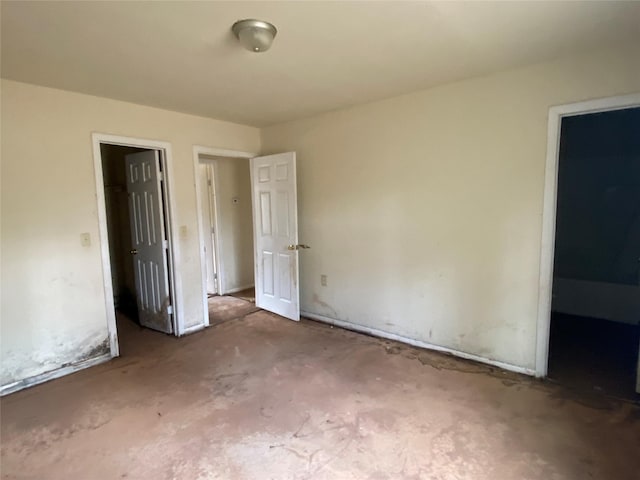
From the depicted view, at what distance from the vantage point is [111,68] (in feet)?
7.77

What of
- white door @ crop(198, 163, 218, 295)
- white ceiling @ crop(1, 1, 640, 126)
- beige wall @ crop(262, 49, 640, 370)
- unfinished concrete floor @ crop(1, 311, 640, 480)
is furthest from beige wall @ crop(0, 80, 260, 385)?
beige wall @ crop(262, 49, 640, 370)

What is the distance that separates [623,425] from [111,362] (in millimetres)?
3805

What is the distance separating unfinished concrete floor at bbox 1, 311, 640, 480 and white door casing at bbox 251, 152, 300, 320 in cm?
107

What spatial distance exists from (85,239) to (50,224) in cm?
27

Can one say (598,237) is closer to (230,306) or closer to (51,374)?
(230,306)

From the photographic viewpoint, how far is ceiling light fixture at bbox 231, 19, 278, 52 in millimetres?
1801

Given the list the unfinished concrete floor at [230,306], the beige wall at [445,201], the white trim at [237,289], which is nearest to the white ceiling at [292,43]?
the beige wall at [445,201]

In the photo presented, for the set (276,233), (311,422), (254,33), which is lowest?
A: (311,422)

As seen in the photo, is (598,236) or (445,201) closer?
(445,201)

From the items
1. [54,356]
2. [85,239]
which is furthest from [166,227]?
[54,356]

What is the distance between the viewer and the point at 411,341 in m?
3.36

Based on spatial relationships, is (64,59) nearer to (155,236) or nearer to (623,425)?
(155,236)

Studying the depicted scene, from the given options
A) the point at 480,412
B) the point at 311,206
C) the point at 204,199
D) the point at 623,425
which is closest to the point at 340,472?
the point at 480,412

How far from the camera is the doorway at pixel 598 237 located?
3525mm
